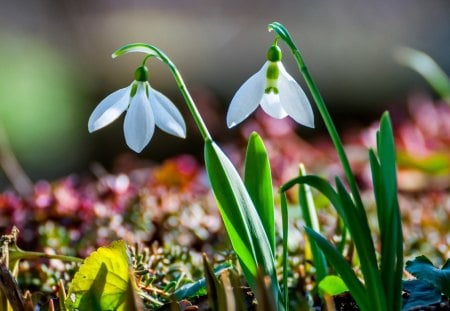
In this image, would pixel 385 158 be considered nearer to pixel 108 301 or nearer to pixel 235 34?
pixel 108 301

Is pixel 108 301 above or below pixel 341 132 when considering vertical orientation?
below

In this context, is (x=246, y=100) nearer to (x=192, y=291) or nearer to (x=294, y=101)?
(x=294, y=101)

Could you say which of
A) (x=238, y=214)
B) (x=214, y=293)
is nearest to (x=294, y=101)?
(x=238, y=214)

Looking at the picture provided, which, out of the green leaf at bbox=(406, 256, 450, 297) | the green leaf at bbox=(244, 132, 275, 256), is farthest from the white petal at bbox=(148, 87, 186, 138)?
the green leaf at bbox=(406, 256, 450, 297)

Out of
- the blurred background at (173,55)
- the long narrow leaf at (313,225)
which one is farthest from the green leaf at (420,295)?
the blurred background at (173,55)

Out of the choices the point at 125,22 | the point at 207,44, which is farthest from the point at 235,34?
the point at 125,22

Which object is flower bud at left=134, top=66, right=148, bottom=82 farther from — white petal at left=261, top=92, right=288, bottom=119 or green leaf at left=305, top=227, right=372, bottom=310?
green leaf at left=305, top=227, right=372, bottom=310
